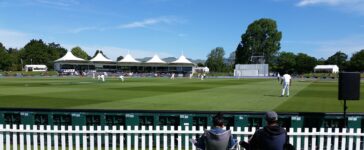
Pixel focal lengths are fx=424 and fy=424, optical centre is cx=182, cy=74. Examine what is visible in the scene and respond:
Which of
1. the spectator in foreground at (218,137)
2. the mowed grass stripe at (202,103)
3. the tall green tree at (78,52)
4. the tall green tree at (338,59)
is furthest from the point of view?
the tall green tree at (78,52)

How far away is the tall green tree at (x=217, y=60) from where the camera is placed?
159175mm

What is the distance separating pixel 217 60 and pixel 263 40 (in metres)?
26.2

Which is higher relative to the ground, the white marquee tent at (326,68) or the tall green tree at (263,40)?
the tall green tree at (263,40)

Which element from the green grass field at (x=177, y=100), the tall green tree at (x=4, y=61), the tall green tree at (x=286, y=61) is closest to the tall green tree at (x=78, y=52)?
the tall green tree at (x=4, y=61)

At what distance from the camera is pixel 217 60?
161000 millimetres

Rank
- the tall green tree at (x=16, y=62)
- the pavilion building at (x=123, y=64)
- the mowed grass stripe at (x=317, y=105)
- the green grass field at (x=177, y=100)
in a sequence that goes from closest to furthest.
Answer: the mowed grass stripe at (x=317, y=105) < the green grass field at (x=177, y=100) < the pavilion building at (x=123, y=64) < the tall green tree at (x=16, y=62)

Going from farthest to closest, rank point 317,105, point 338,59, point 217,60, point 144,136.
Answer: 1. point 338,59
2. point 217,60
3. point 317,105
4. point 144,136

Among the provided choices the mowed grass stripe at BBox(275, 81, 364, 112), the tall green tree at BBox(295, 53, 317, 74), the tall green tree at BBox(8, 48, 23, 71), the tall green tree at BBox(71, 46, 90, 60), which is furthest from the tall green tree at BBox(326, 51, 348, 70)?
the mowed grass stripe at BBox(275, 81, 364, 112)

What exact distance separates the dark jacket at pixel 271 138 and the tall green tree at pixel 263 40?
133 metres

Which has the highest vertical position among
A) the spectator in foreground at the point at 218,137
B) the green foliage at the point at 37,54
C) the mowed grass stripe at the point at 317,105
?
the green foliage at the point at 37,54

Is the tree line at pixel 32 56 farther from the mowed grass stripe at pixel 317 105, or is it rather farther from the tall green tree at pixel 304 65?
the mowed grass stripe at pixel 317 105

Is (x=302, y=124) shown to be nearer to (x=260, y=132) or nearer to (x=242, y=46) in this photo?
(x=260, y=132)

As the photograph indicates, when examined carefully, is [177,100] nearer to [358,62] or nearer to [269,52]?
[269,52]

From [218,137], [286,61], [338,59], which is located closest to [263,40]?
[286,61]
